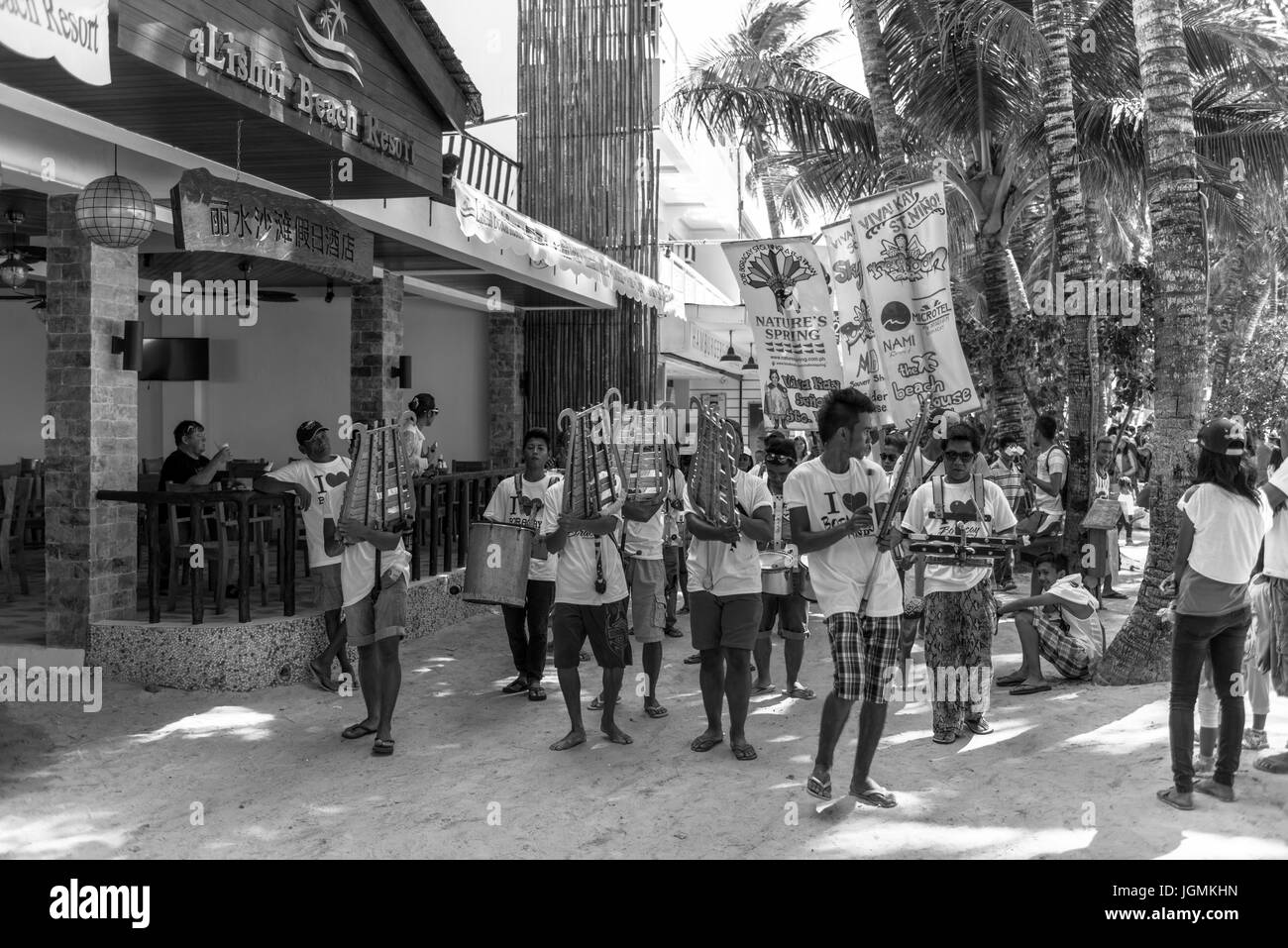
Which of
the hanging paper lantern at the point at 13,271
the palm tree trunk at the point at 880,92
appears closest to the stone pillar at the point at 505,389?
the palm tree trunk at the point at 880,92

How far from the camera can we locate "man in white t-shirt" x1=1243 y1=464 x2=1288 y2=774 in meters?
6.03

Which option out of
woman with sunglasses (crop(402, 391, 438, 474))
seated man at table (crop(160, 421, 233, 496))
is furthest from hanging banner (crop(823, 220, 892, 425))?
seated man at table (crop(160, 421, 233, 496))

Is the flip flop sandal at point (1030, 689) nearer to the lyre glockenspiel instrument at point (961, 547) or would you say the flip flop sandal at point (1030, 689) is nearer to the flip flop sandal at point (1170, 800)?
the lyre glockenspiel instrument at point (961, 547)

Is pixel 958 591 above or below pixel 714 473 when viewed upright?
below

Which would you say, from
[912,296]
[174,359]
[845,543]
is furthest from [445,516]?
[845,543]

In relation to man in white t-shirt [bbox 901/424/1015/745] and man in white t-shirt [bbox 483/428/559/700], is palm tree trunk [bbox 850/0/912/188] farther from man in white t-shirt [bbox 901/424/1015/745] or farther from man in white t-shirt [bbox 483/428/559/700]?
man in white t-shirt [bbox 901/424/1015/745]

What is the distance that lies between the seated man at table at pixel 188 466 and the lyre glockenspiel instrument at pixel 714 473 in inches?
152

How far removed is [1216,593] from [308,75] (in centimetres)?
597

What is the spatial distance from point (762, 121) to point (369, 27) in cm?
998

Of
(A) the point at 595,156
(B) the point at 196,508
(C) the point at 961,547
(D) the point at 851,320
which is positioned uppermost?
(A) the point at 595,156

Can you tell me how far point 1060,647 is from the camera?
8.02 m

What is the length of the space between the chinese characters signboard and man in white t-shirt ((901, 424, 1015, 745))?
14.1ft

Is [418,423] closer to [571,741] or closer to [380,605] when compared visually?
[380,605]
